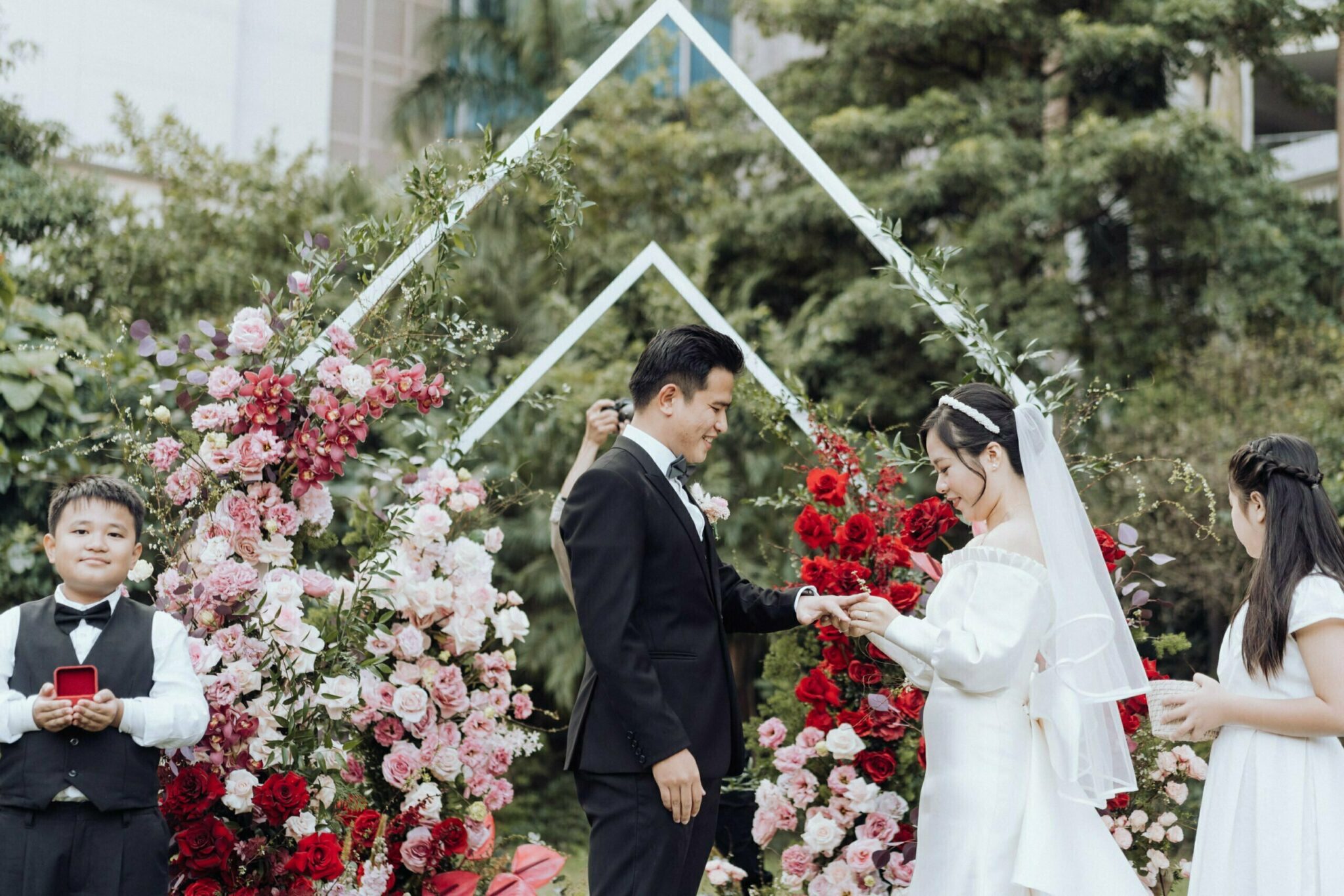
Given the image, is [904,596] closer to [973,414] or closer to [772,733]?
[772,733]

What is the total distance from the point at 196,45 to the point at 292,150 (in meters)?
1.59

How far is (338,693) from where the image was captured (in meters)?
3.58

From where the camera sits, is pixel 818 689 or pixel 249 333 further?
pixel 818 689

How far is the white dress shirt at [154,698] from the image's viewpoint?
9.42ft

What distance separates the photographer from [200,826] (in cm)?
331

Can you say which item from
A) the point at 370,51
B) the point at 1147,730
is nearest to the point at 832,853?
the point at 1147,730

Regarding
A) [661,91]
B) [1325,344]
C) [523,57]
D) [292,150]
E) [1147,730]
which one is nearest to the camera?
[1147,730]

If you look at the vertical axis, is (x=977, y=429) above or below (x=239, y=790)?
above

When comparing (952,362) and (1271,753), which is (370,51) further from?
(1271,753)

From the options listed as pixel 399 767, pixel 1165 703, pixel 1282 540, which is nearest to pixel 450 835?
pixel 399 767

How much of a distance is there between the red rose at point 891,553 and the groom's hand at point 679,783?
4.78 feet

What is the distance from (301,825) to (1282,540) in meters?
2.75

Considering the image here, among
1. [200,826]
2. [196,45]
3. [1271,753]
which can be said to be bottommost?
[200,826]

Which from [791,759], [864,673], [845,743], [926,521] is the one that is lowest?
[791,759]
